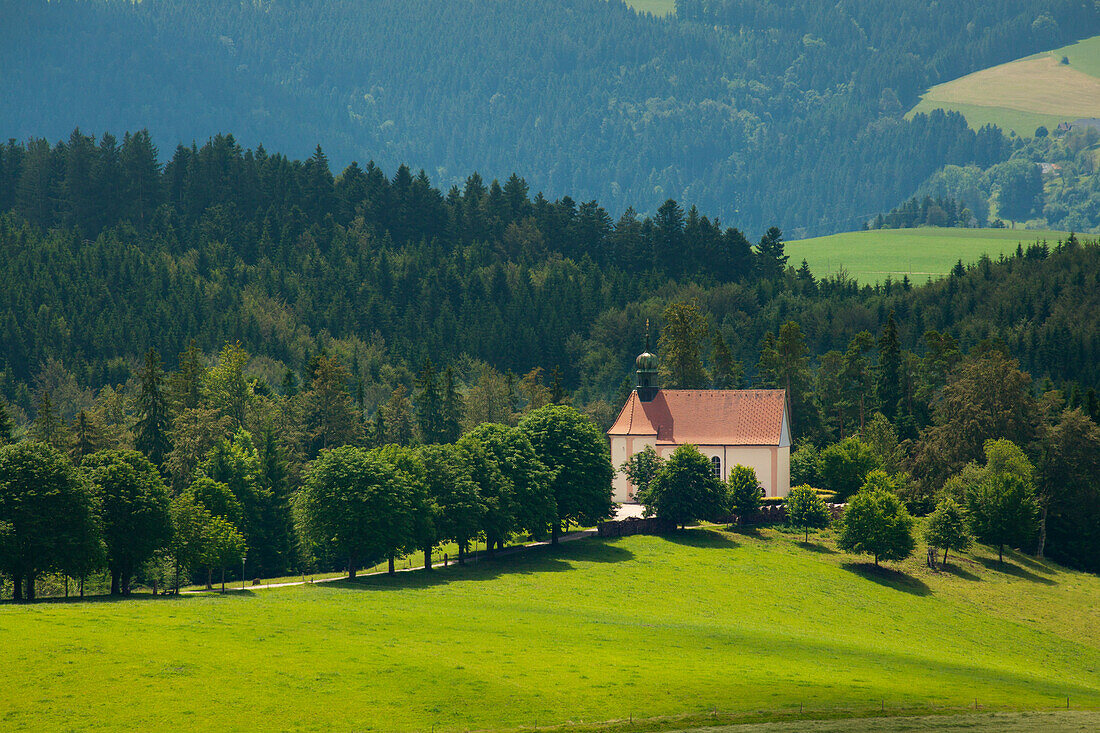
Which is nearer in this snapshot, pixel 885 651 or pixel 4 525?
pixel 4 525

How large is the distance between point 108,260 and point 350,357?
42023 mm

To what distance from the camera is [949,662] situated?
77000 mm

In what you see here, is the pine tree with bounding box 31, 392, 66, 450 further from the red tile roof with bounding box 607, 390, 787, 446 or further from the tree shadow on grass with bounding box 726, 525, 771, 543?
the tree shadow on grass with bounding box 726, 525, 771, 543

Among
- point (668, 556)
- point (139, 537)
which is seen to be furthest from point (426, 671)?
point (668, 556)

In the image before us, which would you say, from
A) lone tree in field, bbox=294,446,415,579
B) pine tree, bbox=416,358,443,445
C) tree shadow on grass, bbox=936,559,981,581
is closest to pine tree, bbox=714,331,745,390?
pine tree, bbox=416,358,443,445

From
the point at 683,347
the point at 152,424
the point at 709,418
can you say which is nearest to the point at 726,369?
the point at 683,347

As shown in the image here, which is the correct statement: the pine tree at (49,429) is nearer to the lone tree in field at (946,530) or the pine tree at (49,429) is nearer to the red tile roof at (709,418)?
the red tile roof at (709,418)

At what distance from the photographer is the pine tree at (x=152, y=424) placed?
11719 centimetres

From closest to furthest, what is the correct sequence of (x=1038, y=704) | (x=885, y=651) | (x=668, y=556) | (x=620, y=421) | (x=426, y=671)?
(x=426, y=671)
(x=1038, y=704)
(x=885, y=651)
(x=668, y=556)
(x=620, y=421)

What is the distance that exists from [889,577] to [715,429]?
2857cm

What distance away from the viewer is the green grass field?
56656 mm

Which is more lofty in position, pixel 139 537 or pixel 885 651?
pixel 139 537

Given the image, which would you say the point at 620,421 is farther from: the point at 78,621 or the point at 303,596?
the point at 78,621

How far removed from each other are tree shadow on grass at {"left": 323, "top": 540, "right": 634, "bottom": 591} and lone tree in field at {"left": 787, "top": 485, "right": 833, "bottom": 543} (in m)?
19.2
